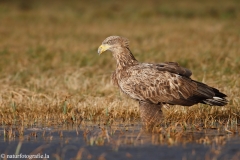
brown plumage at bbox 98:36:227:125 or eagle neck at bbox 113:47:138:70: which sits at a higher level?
eagle neck at bbox 113:47:138:70

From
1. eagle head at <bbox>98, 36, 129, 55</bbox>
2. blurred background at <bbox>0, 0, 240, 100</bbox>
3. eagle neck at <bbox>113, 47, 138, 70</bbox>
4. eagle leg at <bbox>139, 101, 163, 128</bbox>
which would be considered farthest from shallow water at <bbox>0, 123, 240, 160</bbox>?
blurred background at <bbox>0, 0, 240, 100</bbox>

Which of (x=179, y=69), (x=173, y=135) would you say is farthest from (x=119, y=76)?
(x=173, y=135)

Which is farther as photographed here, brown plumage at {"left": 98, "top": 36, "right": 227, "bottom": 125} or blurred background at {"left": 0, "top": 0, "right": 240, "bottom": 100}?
blurred background at {"left": 0, "top": 0, "right": 240, "bottom": 100}

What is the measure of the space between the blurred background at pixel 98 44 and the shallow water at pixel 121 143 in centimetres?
287

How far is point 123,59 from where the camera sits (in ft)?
28.9

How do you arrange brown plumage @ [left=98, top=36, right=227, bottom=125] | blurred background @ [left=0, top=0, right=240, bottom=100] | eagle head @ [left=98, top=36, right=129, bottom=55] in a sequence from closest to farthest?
brown plumage @ [left=98, top=36, right=227, bottom=125] < eagle head @ [left=98, top=36, right=129, bottom=55] < blurred background @ [left=0, top=0, right=240, bottom=100]

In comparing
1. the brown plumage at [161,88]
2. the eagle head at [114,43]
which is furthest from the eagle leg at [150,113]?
the eagle head at [114,43]

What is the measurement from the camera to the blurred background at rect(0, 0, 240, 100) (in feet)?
39.8

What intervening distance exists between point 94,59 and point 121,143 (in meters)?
7.17

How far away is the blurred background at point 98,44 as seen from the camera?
12133mm

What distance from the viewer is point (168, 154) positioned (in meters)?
6.85

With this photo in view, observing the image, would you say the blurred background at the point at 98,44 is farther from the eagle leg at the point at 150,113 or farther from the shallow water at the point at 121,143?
the shallow water at the point at 121,143

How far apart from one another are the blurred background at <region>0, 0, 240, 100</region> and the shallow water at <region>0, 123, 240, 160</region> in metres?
2.87

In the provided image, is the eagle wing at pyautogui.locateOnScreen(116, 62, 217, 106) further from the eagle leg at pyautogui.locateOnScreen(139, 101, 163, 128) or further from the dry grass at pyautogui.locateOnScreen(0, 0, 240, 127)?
the dry grass at pyautogui.locateOnScreen(0, 0, 240, 127)
